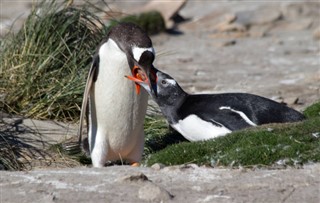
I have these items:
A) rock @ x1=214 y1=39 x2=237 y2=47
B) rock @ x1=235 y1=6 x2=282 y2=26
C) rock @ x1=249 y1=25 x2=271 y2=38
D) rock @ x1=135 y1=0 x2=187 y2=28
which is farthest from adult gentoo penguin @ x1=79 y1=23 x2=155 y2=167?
rock @ x1=135 y1=0 x2=187 y2=28

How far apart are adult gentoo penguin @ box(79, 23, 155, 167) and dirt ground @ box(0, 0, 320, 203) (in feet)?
1.69

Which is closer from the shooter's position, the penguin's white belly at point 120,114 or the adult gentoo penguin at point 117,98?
the adult gentoo penguin at point 117,98

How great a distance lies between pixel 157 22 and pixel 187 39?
73 cm

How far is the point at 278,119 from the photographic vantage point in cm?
781

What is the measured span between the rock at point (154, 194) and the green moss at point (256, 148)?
1118 millimetres

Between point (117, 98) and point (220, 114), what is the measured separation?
119 centimetres

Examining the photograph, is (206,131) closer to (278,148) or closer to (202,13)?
(278,148)

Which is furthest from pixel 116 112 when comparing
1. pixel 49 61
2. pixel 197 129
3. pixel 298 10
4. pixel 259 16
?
pixel 298 10

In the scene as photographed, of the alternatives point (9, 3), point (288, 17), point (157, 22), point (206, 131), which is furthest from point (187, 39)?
point (206, 131)

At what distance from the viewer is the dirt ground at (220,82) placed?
5.28 metres

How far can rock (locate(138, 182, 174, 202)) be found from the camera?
5.15 m

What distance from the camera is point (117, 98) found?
714 cm

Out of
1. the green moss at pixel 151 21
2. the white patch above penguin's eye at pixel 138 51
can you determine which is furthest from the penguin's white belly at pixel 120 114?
the green moss at pixel 151 21

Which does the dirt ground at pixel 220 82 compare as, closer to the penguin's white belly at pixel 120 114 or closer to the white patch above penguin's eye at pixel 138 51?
the penguin's white belly at pixel 120 114
